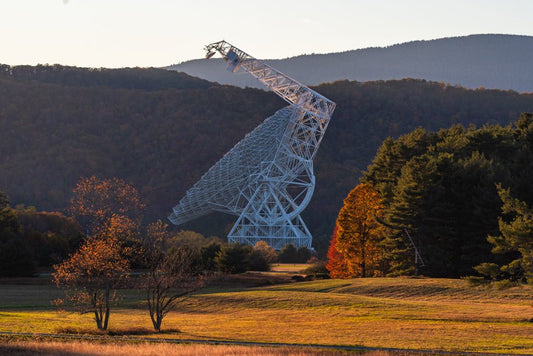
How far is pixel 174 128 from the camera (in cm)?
15138

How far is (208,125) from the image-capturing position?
15325 centimetres

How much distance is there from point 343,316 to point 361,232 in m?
23.8

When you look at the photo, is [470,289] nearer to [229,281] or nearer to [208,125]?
[229,281]

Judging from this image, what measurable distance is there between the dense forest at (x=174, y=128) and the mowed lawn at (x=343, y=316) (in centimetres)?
6816

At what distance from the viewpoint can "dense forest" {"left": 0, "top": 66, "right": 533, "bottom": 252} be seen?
438 ft

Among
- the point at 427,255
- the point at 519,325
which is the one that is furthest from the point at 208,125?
the point at 519,325

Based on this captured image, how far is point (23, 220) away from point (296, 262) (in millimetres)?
30848

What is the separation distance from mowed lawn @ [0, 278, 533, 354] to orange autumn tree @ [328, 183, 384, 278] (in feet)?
24.3

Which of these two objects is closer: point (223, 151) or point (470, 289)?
point (470, 289)

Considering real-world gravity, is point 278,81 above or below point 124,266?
above

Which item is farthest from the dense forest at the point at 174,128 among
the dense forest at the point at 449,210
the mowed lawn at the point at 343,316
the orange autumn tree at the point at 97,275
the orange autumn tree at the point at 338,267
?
the orange autumn tree at the point at 97,275

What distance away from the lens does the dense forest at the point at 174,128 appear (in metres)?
134

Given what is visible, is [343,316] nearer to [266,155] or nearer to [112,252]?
[112,252]

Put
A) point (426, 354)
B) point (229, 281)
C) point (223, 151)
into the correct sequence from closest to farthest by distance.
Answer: point (426, 354) < point (229, 281) < point (223, 151)
